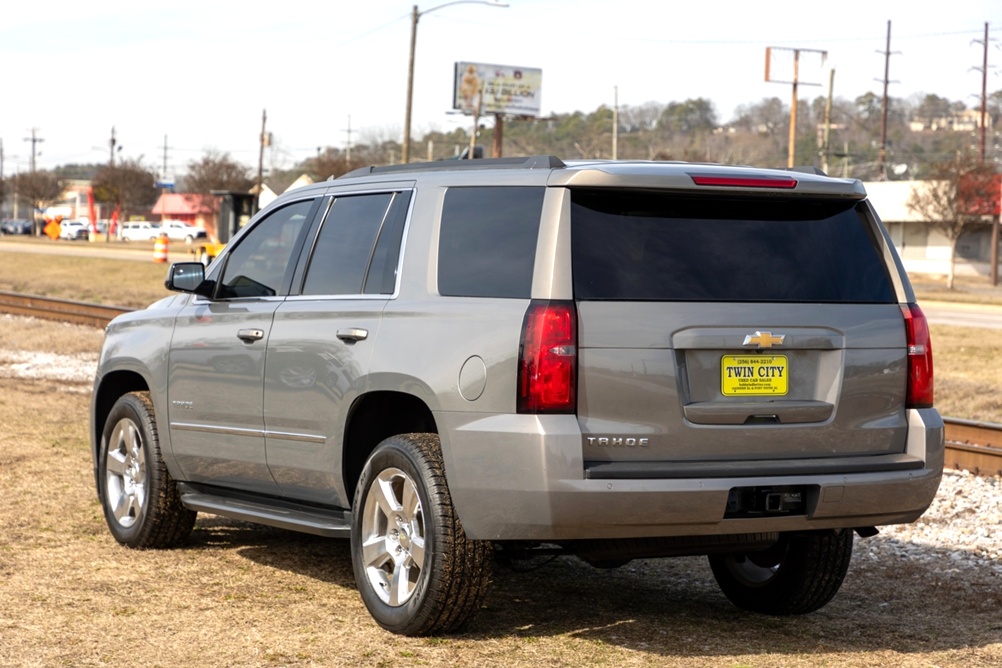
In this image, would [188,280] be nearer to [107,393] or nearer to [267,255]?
[267,255]

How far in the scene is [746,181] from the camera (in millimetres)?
5312

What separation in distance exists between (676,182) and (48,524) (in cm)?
442

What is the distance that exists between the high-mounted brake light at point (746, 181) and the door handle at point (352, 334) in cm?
147

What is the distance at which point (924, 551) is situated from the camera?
779 cm

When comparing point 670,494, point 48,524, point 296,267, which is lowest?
point 48,524

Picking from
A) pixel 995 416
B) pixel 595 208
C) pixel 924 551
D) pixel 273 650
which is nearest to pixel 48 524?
pixel 273 650

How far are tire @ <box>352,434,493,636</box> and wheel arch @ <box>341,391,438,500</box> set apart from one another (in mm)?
170

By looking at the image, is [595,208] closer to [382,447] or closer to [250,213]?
[382,447]

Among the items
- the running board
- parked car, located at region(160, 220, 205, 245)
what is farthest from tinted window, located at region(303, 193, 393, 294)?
parked car, located at region(160, 220, 205, 245)

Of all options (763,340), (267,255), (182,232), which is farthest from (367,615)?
(182,232)

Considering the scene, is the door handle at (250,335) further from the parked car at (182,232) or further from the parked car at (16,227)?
the parked car at (16,227)

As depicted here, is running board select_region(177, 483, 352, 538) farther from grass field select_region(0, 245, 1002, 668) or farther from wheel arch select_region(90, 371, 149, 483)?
wheel arch select_region(90, 371, 149, 483)

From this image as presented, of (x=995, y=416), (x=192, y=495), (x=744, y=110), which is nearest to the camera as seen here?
(x=192, y=495)

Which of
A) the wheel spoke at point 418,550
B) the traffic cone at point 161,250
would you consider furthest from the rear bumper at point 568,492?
the traffic cone at point 161,250
